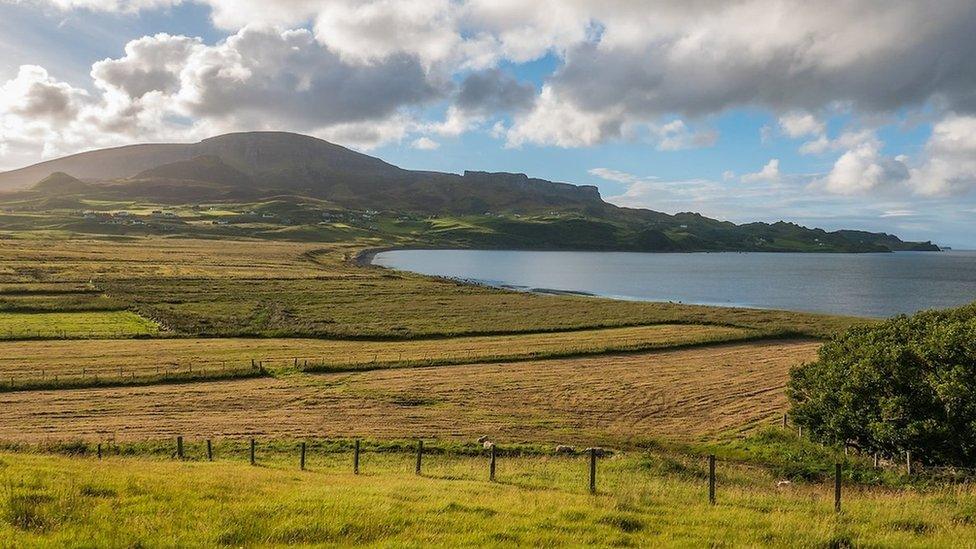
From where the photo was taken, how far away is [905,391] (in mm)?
28906

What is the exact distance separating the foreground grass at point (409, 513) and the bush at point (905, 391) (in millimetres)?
5574

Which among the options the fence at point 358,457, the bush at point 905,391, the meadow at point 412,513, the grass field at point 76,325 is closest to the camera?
the meadow at point 412,513

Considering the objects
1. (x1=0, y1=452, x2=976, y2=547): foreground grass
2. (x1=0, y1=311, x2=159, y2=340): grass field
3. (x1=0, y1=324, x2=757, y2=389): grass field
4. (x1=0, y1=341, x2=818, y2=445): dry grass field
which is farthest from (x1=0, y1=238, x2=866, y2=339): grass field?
(x1=0, y1=452, x2=976, y2=547): foreground grass

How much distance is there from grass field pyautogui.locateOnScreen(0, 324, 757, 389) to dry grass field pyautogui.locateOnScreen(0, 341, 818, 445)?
8.85 feet

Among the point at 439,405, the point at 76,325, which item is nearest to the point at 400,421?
the point at 439,405

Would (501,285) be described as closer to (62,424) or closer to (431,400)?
(431,400)

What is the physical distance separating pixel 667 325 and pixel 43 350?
7521 cm

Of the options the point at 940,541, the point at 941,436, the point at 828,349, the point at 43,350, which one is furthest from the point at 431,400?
the point at 43,350

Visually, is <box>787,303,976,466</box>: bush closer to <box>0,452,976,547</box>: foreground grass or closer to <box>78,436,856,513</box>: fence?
<box>78,436,856,513</box>: fence

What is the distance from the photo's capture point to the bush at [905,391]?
2666 cm

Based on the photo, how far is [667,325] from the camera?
86938 millimetres

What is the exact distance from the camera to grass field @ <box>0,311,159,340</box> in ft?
215

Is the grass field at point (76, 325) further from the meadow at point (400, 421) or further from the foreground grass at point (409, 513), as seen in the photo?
the foreground grass at point (409, 513)

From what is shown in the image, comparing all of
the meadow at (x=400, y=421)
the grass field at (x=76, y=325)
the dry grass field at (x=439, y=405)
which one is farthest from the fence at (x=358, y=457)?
the grass field at (x=76, y=325)
